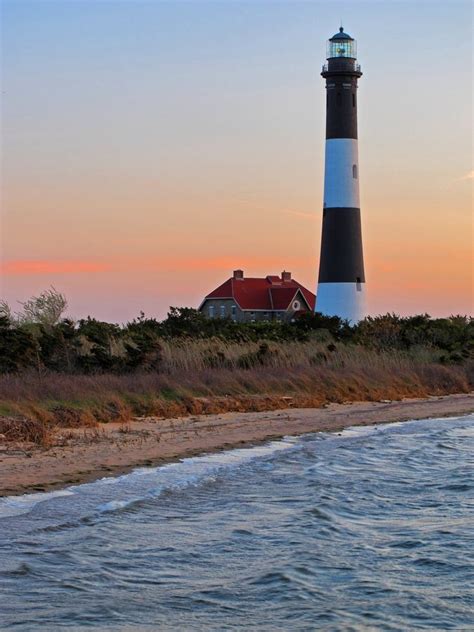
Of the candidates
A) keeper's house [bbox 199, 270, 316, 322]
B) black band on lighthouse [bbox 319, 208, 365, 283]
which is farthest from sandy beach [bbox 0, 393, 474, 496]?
keeper's house [bbox 199, 270, 316, 322]

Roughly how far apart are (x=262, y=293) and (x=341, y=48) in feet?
94.0

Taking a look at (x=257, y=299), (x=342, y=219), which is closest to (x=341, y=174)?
(x=342, y=219)

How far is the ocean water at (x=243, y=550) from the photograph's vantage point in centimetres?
762

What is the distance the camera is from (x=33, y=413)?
15250 mm

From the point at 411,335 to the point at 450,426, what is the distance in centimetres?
1176

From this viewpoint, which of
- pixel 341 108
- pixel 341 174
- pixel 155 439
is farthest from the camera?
pixel 341 108

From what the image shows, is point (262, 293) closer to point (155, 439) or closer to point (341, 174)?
point (341, 174)

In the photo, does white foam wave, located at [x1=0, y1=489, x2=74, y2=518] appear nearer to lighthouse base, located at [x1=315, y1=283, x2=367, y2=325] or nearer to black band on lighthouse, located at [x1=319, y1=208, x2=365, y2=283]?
lighthouse base, located at [x1=315, y1=283, x2=367, y2=325]

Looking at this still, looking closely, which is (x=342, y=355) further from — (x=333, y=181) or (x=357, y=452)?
(x=333, y=181)

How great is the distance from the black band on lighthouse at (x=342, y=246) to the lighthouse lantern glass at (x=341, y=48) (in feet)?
20.9

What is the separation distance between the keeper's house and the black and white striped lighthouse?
25875 millimetres

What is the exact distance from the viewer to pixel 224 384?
803 inches

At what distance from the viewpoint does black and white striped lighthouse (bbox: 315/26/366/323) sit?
3956 cm

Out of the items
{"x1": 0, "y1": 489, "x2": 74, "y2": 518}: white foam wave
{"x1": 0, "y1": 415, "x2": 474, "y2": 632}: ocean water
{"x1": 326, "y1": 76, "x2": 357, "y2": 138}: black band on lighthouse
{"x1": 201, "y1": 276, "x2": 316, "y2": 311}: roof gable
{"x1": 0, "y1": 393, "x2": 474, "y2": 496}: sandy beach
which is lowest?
{"x1": 0, "y1": 415, "x2": 474, "y2": 632}: ocean water
